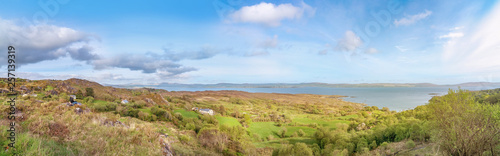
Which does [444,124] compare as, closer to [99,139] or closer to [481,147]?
[481,147]

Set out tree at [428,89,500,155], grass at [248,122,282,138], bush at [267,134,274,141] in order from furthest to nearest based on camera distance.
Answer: grass at [248,122,282,138], bush at [267,134,274,141], tree at [428,89,500,155]

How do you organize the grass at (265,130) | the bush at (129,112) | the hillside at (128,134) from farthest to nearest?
the grass at (265,130) → the bush at (129,112) → the hillside at (128,134)

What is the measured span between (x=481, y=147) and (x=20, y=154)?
12.3 m

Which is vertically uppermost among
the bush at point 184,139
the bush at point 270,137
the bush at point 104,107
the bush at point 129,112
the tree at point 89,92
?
the tree at point 89,92

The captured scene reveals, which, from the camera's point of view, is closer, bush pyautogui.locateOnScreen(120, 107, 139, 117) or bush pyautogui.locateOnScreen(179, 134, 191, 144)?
bush pyautogui.locateOnScreen(179, 134, 191, 144)

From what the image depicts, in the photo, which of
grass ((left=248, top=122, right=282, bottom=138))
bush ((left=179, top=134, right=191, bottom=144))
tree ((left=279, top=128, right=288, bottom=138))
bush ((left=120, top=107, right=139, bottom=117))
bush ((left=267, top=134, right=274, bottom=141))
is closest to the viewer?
bush ((left=179, top=134, right=191, bottom=144))

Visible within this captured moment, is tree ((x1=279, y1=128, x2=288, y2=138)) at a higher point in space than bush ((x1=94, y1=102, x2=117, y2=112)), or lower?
lower

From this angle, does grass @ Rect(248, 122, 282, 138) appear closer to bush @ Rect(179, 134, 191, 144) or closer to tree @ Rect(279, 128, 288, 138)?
tree @ Rect(279, 128, 288, 138)

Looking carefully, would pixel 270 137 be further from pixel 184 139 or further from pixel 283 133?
pixel 184 139

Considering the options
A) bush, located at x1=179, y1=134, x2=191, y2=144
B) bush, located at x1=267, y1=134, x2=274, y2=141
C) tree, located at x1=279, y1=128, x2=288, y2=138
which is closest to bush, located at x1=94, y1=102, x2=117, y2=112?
bush, located at x1=179, y1=134, x2=191, y2=144

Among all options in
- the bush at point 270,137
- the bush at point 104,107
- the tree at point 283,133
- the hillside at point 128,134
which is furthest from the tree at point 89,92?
the tree at point 283,133

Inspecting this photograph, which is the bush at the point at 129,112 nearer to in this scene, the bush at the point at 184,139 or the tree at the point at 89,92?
the bush at the point at 184,139

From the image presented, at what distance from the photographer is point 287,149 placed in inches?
458

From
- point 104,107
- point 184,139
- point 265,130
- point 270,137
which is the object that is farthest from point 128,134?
point 265,130
